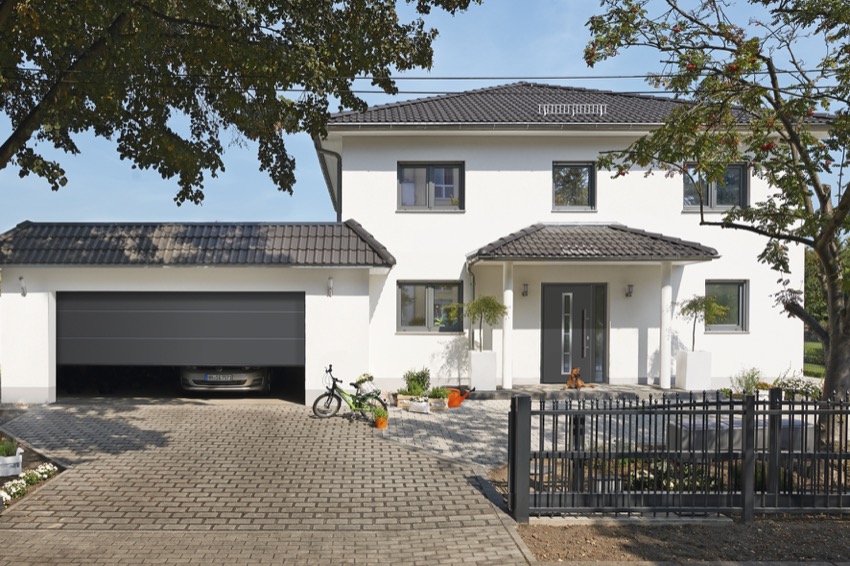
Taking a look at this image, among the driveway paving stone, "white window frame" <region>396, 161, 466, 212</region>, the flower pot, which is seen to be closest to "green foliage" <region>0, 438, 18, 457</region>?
the driveway paving stone

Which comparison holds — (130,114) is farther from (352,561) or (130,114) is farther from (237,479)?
(352,561)

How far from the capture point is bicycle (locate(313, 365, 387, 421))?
984 centimetres

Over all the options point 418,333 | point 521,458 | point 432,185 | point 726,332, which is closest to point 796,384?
point 726,332

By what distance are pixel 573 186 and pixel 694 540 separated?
32.2 ft

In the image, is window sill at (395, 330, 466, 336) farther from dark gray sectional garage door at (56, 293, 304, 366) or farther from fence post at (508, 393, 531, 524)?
fence post at (508, 393, 531, 524)

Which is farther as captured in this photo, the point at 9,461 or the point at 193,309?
the point at 193,309

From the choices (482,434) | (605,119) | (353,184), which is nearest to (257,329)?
(353,184)

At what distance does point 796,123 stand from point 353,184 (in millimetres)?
8934

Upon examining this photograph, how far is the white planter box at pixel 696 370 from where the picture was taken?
12438 mm

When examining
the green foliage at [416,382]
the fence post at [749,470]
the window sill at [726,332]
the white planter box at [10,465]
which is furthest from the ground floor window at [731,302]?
the white planter box at [10,465]

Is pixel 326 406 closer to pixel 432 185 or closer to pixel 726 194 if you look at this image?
pixel 432 185

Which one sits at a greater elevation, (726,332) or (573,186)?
(573,186)

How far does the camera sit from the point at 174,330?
11.3m

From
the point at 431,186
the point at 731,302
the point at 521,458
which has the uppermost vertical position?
the point at 431,186
